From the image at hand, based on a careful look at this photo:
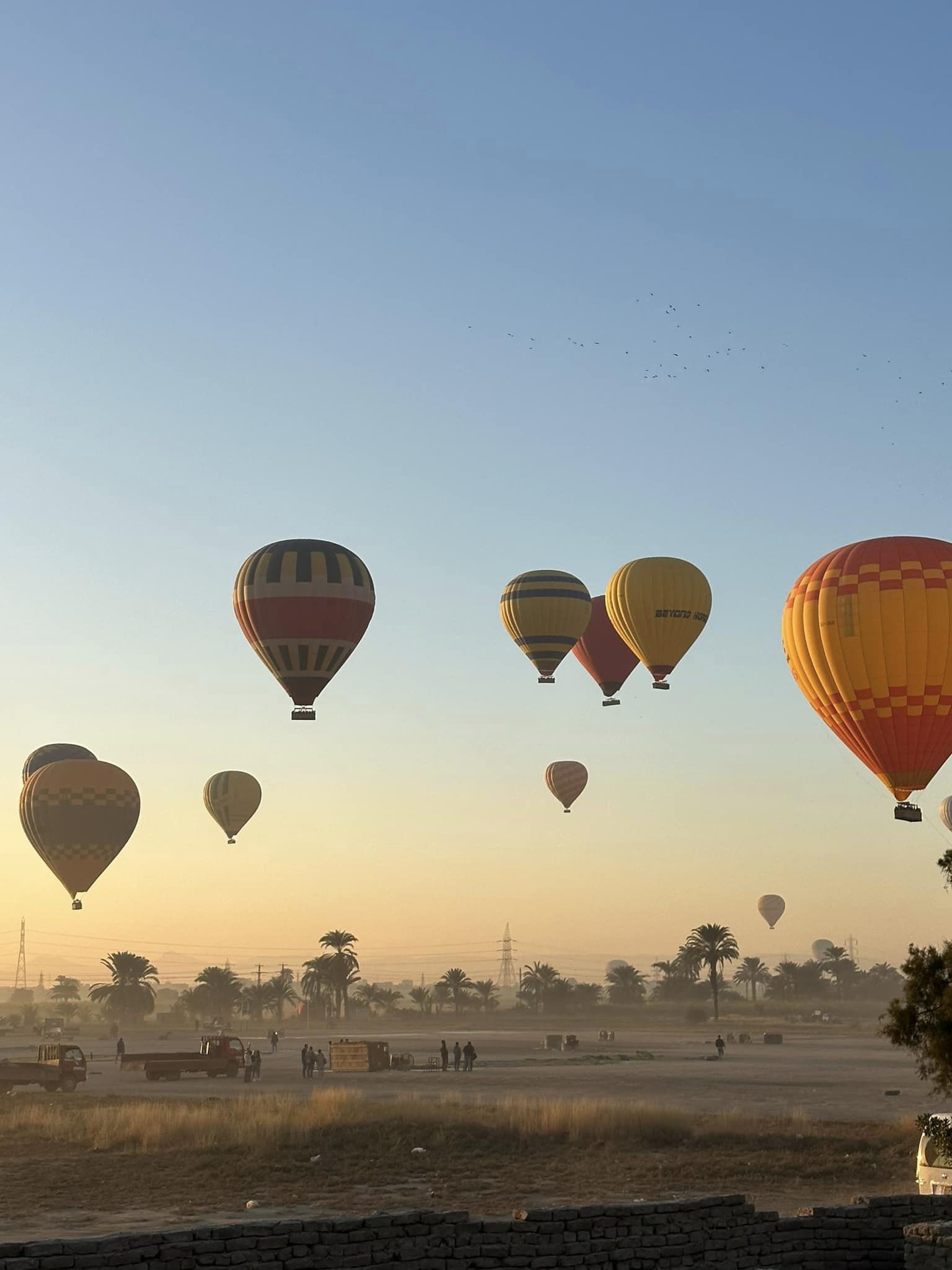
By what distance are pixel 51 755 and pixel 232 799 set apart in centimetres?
2690

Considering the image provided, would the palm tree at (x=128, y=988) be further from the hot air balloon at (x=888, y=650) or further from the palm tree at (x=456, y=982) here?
the hot air balloon at (x=888, y=650)

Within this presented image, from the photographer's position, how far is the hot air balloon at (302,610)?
61.4 m

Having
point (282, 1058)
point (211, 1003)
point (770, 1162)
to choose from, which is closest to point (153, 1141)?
point (770, 1162)

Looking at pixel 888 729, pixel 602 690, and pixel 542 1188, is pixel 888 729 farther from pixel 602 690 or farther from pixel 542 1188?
pixel 602 690

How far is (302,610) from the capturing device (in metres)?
61.3

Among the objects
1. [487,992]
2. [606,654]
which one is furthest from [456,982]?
[606,654]

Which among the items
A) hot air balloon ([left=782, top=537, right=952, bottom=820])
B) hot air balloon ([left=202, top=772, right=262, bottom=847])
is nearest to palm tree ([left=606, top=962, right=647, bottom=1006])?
hot air balloon ([left=202, top=772, right=262, bottom=847])

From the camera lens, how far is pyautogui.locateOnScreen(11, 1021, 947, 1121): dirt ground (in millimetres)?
48719

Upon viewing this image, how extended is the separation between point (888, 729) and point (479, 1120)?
59.5 feet

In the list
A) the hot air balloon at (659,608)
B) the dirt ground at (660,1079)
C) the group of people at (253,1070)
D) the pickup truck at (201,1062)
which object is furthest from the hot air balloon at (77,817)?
the hot air balloon at (659,608)

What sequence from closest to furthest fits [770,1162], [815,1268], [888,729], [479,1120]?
1. [815,1268]
2. [770,1162]
3. [479,1120]
4. [888,729]

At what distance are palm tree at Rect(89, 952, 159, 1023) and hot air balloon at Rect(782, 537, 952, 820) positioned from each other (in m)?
125

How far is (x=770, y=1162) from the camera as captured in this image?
112 ft

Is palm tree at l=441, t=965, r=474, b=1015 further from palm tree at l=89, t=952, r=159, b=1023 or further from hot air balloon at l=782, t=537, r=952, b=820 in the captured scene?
hot air balloon at l=782, t=537, r=952, b=820
